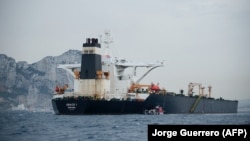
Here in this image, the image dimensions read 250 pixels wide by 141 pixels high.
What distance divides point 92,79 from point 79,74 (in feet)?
10.3

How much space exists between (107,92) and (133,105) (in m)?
3.01

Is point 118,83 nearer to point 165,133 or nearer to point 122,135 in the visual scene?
point 122,135

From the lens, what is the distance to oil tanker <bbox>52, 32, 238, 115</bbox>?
56.2 m

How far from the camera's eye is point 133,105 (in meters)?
60.1

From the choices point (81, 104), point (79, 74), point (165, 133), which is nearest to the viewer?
point (165, 133)

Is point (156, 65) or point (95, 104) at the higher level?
point (156, 65)

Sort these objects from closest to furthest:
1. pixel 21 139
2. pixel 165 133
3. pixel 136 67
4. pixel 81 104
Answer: pixel 165 133 → pixel 21 139 → pixel 81 104 → pixel 136 67

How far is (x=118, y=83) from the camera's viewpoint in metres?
63.6

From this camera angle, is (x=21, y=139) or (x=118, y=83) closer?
(x=21, y=139)

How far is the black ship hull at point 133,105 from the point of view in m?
55.4

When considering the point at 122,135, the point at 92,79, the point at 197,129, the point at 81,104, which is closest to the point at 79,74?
the point at 92,79

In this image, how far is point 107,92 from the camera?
2360 inches

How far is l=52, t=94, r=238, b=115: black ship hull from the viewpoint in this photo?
55375 mm

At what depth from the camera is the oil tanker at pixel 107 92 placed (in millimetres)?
56219
